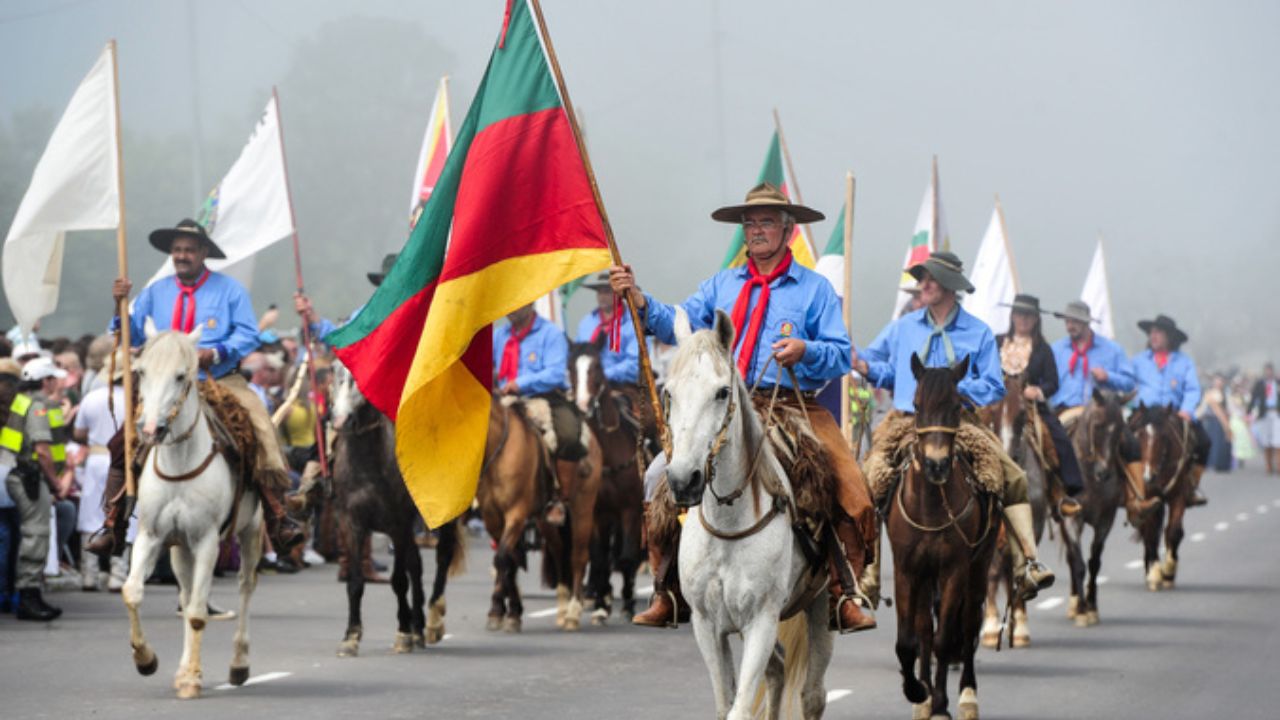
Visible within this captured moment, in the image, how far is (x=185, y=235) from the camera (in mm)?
13578

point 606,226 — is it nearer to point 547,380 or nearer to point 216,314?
point 216,314

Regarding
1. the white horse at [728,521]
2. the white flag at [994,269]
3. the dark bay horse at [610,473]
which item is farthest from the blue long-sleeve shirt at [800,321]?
the white flag at [994,269]

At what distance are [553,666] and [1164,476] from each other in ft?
30.4

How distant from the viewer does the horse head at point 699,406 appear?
7641mm

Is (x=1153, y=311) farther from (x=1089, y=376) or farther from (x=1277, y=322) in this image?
(x=1089, y=376)

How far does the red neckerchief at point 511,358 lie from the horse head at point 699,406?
30.1 ft

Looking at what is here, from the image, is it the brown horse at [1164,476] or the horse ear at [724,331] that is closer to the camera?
the horse ear at [724,331]

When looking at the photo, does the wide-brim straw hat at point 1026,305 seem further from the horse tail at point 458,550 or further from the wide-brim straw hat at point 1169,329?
the wide-brim straw hat at point 1169,329

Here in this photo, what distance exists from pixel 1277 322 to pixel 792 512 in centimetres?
7787

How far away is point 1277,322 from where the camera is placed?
82.2 metres

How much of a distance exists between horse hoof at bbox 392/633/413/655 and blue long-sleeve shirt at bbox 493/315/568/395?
9.99 feet

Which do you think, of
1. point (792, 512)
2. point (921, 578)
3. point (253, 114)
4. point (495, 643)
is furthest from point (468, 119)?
point (253, 114)

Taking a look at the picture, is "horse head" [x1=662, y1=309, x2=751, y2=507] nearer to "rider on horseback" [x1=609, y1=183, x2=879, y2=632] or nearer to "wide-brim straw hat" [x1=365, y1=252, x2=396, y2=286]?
"rider on horseback" [x1=609, y1=183, x2=879, y2=632]

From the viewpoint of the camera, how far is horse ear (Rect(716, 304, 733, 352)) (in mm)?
8109
